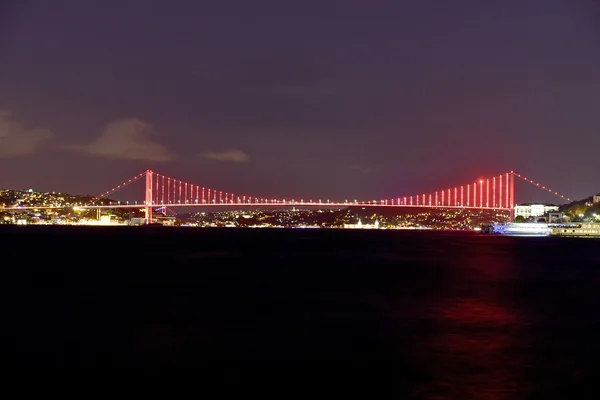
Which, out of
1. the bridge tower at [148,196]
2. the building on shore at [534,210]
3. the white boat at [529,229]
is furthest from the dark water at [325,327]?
the building on shore at [534,210]

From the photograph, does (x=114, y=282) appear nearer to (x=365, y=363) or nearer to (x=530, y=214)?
(x=365, y=363)

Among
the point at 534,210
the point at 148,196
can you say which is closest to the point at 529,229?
the point at 534,210

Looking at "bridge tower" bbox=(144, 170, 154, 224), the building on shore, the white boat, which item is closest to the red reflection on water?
"bridge tower" bbox=(144, 170, 154, 224)

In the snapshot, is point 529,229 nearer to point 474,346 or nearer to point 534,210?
point 534,210

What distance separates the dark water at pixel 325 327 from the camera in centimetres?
1089

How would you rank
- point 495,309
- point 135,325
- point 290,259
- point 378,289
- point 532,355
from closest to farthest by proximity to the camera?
point 532,355, point 135,325, point 495,309, point 378,289, point 290,259

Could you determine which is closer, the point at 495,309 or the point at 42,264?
the point at 495,309

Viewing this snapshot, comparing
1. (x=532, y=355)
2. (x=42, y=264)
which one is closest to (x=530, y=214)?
(x=42, y=264)

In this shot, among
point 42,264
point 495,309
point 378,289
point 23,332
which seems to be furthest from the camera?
point 42,264

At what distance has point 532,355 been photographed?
12555mm

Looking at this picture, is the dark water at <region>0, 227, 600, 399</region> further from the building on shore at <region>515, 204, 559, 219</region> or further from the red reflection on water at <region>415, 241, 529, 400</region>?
the building on shore at <region>515, 204, 559, 219</region>

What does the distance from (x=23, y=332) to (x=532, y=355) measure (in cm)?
1007

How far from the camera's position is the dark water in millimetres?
10891

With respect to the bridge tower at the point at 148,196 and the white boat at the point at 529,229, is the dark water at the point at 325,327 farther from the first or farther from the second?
the white boat at the point at 529,229
